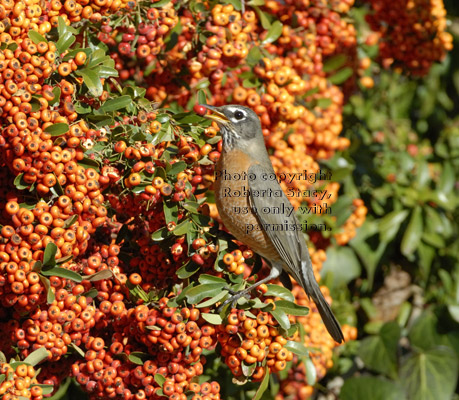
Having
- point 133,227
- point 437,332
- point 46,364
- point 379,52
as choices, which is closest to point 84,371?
point 46,364

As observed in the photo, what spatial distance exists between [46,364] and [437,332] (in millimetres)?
3020

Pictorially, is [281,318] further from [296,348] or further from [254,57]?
[254,57]

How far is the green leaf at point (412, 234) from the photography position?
167 inches

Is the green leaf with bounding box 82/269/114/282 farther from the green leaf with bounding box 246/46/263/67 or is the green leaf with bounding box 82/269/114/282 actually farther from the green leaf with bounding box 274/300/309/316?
the green leaf with bounding box 246/46/263/67

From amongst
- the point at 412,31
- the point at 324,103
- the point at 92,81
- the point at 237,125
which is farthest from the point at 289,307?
the point at 412,31

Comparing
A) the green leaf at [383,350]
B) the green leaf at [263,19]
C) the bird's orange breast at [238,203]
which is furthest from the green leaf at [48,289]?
the green leaf at [383,350]

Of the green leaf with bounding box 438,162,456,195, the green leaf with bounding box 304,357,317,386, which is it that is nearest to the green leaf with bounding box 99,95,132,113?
the green leaf with bounding box 304,357,317,386

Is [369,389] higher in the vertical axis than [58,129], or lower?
lower

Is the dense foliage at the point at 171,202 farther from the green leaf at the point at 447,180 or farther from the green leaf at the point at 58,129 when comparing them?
the green leaf at the point at 447,180

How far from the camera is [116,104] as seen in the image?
2535 mm

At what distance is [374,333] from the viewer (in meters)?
4.52

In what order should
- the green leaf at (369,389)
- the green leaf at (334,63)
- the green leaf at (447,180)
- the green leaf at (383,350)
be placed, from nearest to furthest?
the green leaf at (334,63), the green leaf at (369,389), the green leaf at (383,350), the green leaf at (447,180)

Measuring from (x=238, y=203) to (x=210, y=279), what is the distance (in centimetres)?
65

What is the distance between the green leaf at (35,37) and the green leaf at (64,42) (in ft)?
0.38
